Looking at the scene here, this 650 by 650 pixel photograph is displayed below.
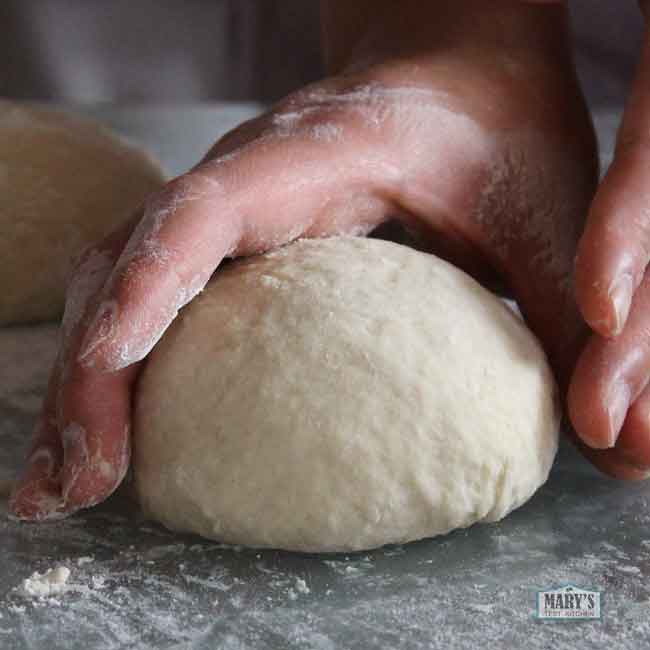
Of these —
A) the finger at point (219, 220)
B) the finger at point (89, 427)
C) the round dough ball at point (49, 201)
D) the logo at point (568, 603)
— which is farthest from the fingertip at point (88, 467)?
the round dough ball at point (49, 201)

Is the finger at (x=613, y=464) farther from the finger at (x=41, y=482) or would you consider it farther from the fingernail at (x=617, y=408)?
→ the finger at (x=41, y=482)

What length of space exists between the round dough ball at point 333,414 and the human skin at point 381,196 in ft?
0.22

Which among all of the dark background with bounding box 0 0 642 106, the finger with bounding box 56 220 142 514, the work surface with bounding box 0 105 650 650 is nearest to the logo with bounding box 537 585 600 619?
the work surface with bounding box 0 105 650 650

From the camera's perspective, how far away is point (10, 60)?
9.78 ft

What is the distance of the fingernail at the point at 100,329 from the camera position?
3.71 feet

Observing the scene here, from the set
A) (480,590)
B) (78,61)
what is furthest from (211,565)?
(78,61)

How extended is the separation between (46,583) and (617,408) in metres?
0.65

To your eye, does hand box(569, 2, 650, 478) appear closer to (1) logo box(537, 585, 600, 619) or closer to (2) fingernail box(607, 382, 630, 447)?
(2) fingernail box(607, 382, 630, 447)

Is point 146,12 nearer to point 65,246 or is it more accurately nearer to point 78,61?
point 78,61

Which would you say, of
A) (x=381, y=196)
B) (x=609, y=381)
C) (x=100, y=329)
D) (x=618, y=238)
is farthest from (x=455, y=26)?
(x=100, y=329)

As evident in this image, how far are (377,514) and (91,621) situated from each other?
318mm

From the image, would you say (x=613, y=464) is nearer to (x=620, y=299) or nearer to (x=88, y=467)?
(x=620, y=299)

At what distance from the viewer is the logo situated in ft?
3.88

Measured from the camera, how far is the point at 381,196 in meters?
1.44
